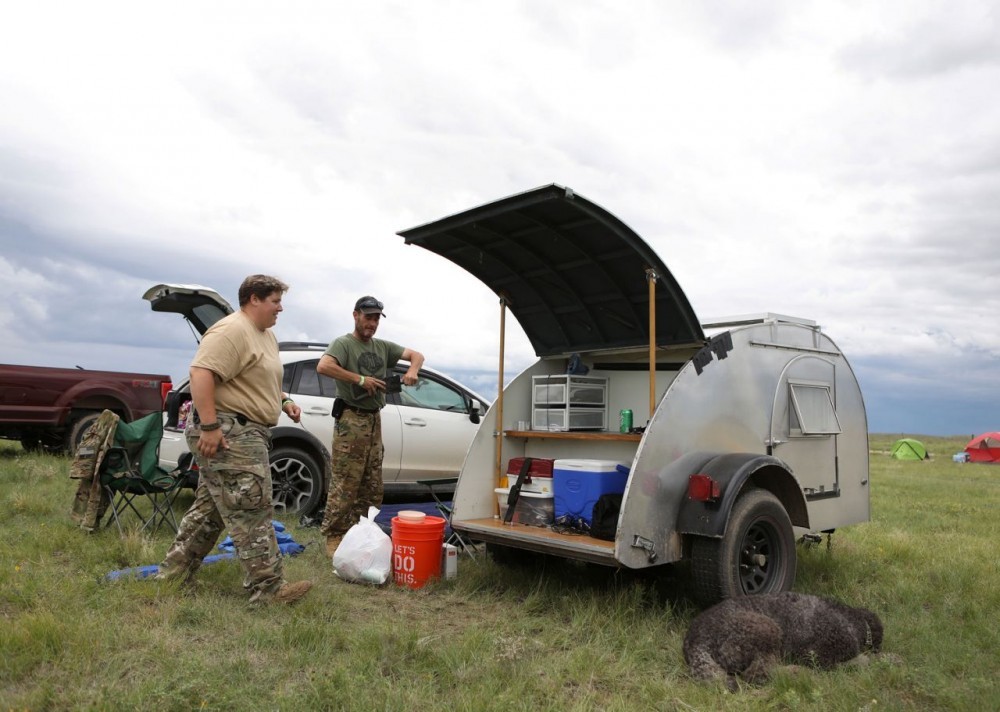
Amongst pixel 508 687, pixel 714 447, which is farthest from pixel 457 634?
pixel 714 447

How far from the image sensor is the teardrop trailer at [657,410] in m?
4.48

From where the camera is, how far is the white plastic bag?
5234 millimetres

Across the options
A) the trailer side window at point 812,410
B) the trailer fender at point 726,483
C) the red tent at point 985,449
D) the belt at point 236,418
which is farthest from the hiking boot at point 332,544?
the red tent at point 985,449

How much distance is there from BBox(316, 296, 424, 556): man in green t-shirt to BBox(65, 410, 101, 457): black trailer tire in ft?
23.0

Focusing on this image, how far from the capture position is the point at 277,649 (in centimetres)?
382

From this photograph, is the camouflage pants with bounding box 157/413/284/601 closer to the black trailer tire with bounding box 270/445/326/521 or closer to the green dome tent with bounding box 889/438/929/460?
the black trailer tire with bounding box 270/445/326/521

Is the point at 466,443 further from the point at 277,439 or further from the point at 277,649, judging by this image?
the point at 277,649

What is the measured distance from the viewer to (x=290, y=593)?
452 centimetres

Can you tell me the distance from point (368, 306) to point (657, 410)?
98.1 inches

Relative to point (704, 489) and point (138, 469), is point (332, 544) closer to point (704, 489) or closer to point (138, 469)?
point (138, 469)

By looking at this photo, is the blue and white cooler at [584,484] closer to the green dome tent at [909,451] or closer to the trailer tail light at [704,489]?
the trailer tail light at [704,489]

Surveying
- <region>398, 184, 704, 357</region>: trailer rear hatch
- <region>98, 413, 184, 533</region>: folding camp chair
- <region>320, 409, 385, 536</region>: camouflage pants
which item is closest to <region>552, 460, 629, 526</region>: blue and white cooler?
<region>398, 184, 704, 357</region>: trailer rear hatch

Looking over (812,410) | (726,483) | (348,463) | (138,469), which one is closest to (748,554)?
(726,483)

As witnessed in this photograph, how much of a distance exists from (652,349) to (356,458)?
96.0 inches
